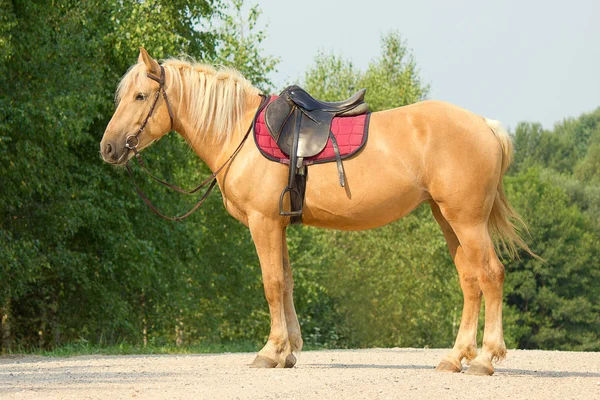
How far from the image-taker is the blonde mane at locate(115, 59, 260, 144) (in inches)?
364

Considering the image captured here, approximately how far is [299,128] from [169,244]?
1494 cm

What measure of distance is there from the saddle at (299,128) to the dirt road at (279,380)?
1690 millimetres

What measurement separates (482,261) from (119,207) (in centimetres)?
1321

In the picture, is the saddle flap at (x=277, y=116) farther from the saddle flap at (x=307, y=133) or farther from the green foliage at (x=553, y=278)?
the green foliage at (x=553, y=278)

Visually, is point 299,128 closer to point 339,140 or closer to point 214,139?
point 339,140

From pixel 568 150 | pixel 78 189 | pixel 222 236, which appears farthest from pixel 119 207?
pixel 568 150

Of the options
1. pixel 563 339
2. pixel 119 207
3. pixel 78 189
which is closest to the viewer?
pixel 78 189

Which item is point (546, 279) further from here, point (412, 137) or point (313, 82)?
point (412, 137)

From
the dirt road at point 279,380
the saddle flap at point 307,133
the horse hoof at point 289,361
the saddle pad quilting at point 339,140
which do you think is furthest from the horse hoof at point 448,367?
the saddle flap at point 307,133

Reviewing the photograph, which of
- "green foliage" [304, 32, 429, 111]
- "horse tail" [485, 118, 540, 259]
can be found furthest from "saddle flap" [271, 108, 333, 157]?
"green foliage" [304, 32, 429, 111]

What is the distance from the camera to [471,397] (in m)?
6.93

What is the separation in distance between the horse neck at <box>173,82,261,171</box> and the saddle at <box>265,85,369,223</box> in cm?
32

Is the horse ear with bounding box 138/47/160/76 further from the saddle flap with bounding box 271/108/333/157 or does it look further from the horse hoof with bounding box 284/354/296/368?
the horse hoof with bounding box 284/354/296/368

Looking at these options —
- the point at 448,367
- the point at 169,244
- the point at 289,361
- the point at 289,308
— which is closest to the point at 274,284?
the point at 289,308
